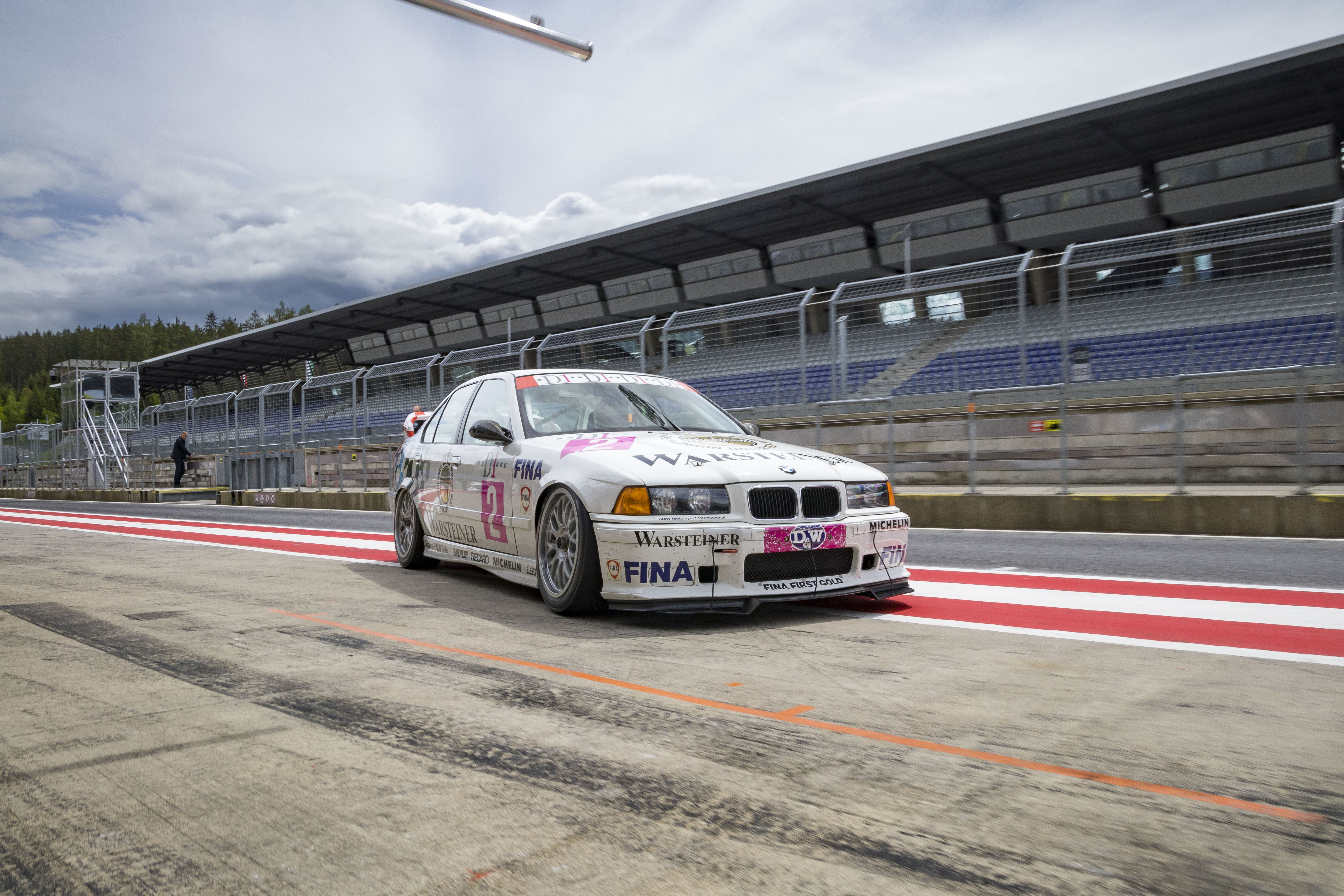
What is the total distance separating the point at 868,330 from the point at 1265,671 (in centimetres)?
1041

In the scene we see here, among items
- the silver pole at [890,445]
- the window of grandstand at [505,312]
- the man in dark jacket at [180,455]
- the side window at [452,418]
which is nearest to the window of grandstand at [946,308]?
the silver pole at [890,445]

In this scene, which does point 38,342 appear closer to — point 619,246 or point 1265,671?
point 619,246

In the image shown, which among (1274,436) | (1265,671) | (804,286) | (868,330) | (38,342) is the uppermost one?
(38,342)

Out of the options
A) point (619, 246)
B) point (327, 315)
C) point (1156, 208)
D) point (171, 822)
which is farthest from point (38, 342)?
point (171, 822)

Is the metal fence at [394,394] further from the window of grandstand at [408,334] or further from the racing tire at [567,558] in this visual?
the window of grandstand at [408,334]

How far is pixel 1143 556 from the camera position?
23.6 feet

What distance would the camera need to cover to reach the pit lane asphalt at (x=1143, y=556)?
6043 mm

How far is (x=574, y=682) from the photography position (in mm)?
3484

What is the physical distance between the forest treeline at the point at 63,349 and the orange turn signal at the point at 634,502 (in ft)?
407

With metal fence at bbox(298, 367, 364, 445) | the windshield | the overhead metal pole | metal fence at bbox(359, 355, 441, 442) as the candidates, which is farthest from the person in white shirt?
the windshield

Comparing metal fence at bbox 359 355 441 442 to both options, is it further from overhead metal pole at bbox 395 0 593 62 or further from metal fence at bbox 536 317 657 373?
overhead metal pole at bbox 395 0 593 62

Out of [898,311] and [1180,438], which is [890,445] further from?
[1180,438]

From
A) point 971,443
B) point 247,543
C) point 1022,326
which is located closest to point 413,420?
point 247,543

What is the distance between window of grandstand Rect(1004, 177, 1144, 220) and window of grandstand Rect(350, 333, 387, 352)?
1187 inches
